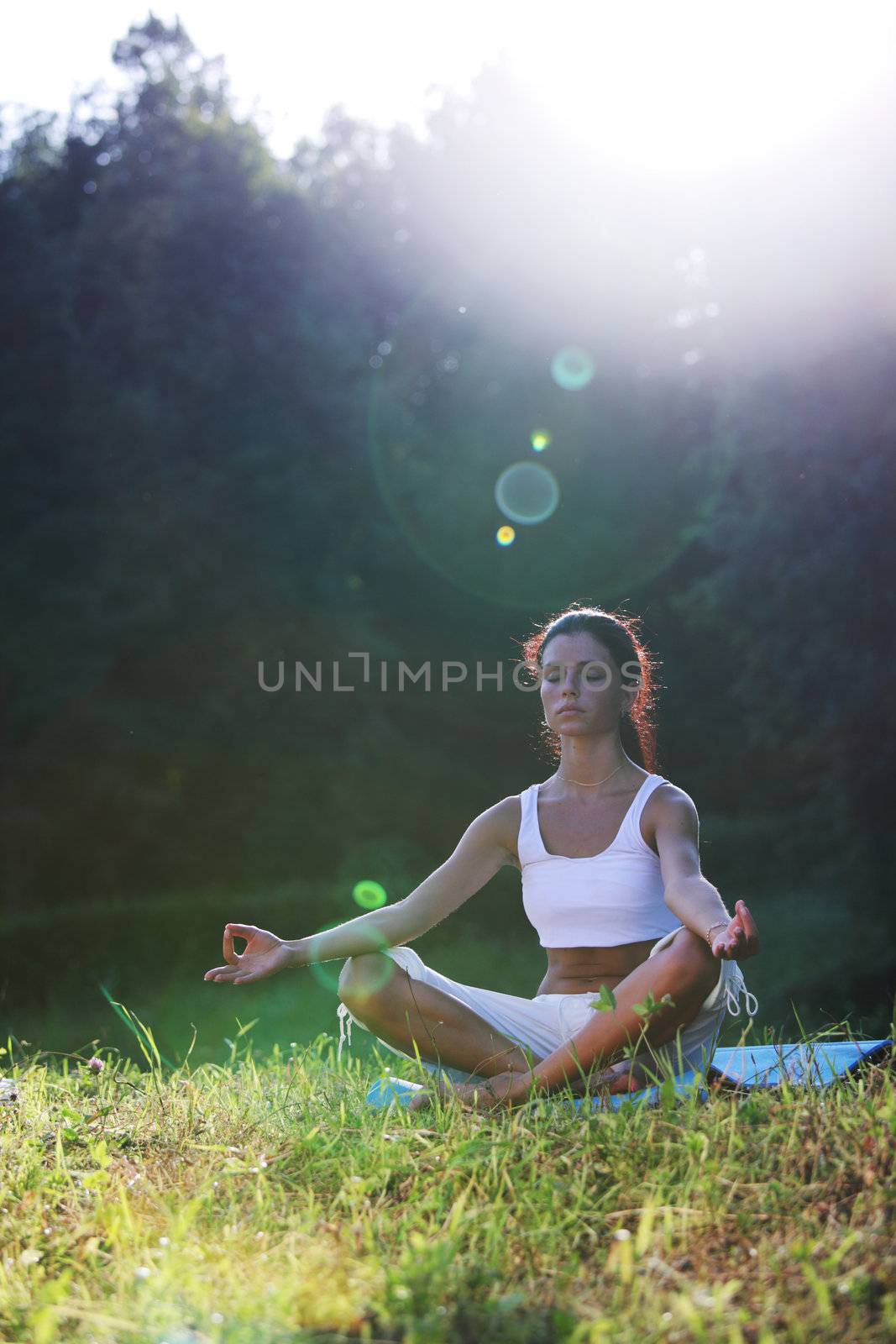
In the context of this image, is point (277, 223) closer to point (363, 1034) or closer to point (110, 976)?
point (110, 976)

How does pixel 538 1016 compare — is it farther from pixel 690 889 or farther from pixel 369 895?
pixel 369 895

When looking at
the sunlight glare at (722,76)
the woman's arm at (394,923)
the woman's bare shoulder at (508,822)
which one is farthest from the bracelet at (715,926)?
the sunlight glare at (722,76)

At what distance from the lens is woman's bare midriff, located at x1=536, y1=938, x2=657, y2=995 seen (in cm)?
353

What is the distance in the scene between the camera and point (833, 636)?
977cm

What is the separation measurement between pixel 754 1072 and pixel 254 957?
1.39 meters

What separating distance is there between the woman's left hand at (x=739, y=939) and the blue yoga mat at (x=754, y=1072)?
0.31 m

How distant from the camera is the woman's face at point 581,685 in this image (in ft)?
12.0

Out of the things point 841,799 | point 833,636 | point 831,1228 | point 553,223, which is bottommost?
point 841,799

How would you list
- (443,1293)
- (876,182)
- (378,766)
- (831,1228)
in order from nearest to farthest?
(443,1293), (831,1228), (876,182), (378,766)

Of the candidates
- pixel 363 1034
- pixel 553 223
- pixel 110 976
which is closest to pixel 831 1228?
pixel 363 1034

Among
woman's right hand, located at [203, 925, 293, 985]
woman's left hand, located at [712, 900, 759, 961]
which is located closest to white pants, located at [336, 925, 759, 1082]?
woman's right hand, located at [203, 925, 293, 985]

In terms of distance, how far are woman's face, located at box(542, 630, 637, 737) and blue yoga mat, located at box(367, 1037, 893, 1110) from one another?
3.29 ft

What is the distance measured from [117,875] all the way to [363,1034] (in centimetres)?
693

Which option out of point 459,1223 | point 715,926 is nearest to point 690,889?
point 715,926
